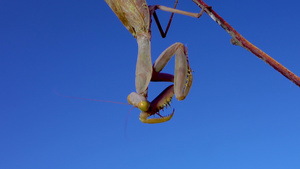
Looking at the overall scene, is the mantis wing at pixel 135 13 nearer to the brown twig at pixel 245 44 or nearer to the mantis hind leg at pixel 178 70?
the mantis hind leg at pixel 178 70

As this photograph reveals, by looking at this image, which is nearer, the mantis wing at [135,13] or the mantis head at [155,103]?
the mantis head at [155,103]

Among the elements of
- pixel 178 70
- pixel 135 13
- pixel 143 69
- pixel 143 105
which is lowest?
pixel 143 105

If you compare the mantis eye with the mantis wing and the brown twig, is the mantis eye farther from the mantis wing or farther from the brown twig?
the brown twig

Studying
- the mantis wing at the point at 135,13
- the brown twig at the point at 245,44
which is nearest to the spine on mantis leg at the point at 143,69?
the mantis wing at the point at 135,13

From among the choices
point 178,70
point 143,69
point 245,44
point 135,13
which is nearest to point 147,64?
point 143,69

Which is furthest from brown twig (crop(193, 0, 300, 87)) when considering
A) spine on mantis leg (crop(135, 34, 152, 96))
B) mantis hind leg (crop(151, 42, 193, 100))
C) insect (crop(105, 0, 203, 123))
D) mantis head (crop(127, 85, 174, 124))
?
mantis head (crop(127, 85, 174, 124))

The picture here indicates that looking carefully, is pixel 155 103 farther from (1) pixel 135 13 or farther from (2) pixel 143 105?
(1) pixel 135 13

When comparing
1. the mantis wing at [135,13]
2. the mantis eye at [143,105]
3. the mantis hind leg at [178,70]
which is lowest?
the mantis eye at [143,105]

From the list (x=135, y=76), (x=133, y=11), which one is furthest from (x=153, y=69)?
(x=133, y=11)
